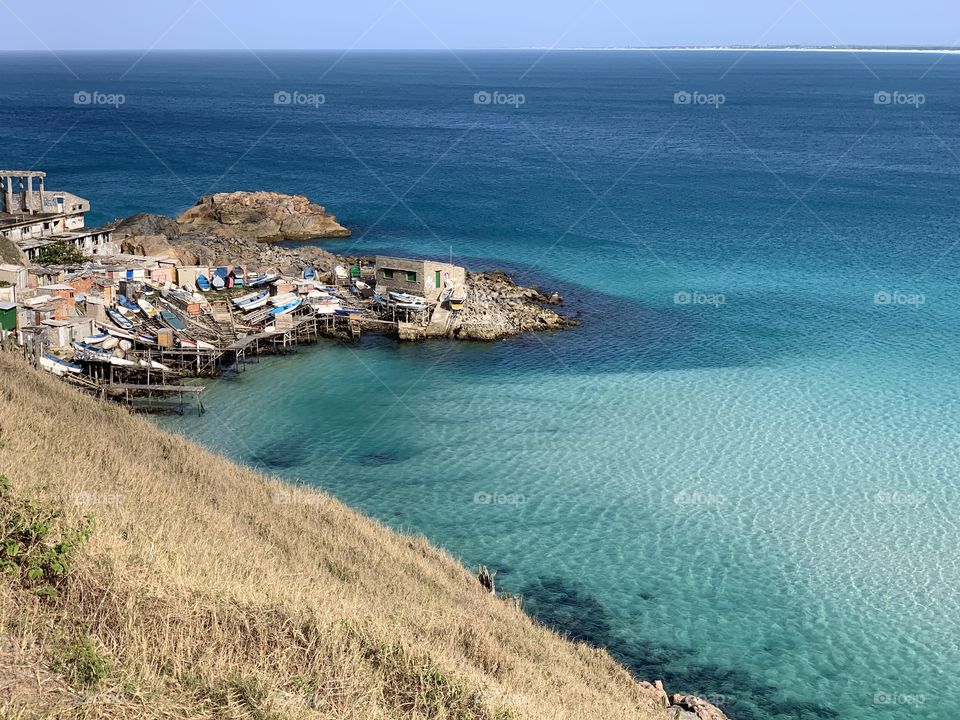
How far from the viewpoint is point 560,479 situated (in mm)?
22500

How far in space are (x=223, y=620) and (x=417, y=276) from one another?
2577 centimetres

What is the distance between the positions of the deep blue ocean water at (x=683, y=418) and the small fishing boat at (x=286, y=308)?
2919 mm

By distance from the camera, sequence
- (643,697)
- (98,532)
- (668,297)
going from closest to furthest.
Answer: (98,532)
(643,697)
(668,297)

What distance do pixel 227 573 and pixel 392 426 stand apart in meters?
14.5

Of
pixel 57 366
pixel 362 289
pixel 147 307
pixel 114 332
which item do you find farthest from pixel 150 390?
pixel 362 289

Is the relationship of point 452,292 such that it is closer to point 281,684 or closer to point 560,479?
point 560,479

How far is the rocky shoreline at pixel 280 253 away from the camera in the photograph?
3369 centimetres

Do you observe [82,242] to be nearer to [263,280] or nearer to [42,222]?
[42,222]

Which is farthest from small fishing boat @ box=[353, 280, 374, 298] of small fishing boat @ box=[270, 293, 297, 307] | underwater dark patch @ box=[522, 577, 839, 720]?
underwater dark patch @ box=[522, 577, 839, 720]

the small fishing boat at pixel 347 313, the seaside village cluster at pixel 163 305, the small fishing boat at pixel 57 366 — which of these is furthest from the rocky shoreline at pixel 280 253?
the small fishing boat at pixel 57 366

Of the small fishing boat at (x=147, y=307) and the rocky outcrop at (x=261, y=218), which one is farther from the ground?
the rocky outcrop at (x=261, y=218)

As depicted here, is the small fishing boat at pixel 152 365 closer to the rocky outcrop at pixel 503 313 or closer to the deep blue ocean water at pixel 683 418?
the deep blue ocean water at pixel 683 418

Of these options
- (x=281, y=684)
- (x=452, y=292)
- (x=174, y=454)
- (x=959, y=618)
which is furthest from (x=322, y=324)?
(x=281, y=684)

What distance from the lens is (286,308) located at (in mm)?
33250
